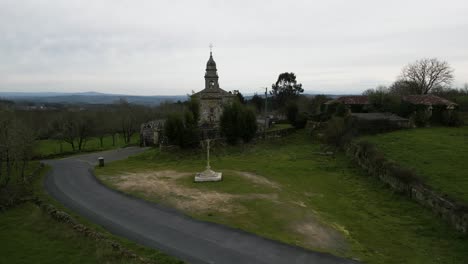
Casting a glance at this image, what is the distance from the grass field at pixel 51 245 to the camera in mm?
11594

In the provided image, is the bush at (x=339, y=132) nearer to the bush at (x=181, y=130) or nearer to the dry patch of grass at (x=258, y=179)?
the dry patch of grass at (x=258, y=179)

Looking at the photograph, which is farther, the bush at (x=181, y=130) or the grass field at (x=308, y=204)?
the bush at (x=181, y=130)

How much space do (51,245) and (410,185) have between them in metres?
18.1

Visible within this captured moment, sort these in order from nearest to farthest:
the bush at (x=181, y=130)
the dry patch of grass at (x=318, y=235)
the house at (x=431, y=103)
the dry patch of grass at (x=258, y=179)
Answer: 1. the dry patch of grass at (x=318, y=235)
2. the dry patch of grass at (x=258, y=179)
3. the bush at (x=181, y=130)
4. the house at (x=431, y=103)

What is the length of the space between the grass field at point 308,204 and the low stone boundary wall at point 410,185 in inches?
17.3

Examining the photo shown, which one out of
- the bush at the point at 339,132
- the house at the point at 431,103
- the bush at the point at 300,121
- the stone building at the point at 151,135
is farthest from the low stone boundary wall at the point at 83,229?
the house at the point at 431,103

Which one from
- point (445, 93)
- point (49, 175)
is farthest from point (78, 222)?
point (445, 93)

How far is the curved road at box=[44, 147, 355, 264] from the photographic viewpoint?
1169cm

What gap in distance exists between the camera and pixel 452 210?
14.4 m

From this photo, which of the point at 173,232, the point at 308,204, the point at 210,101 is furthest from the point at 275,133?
the point at 173,232

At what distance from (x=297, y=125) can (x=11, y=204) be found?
36.6 meters

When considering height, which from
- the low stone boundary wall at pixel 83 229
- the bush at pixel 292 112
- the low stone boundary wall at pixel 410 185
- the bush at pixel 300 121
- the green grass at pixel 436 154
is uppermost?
the bush at pixel 292 112

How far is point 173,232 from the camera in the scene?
13.9m

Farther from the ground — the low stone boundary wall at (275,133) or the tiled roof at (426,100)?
the tiled roof at (426,100)
